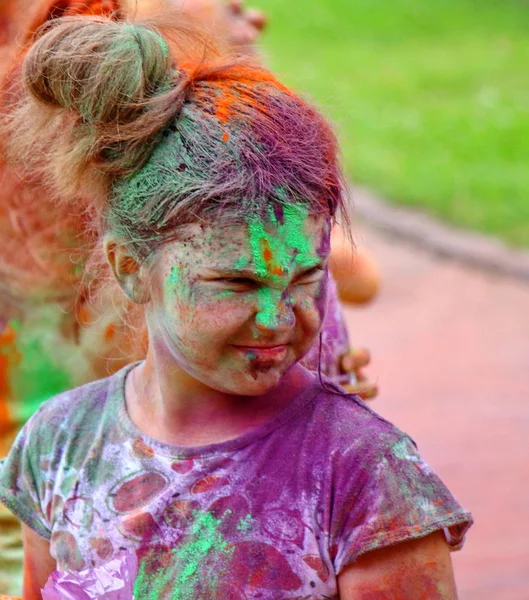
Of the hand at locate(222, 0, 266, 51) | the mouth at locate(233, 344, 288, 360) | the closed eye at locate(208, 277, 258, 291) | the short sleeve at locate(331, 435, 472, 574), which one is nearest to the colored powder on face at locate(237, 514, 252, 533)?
the short sleeve at locate(331, 435, 472, 574)

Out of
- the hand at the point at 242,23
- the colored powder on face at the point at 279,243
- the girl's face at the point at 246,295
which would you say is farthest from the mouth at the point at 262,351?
the hand at the point at 242,23

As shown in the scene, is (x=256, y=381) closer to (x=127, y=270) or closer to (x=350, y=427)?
(x=350, y=427)

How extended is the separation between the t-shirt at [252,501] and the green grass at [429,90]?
6.29 meters

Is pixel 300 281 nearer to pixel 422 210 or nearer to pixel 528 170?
pixel 422 210

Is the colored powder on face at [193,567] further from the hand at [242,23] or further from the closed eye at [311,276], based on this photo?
the hand at [242,23]

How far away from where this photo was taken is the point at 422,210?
9.33 meters

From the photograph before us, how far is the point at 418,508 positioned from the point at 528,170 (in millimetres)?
8559

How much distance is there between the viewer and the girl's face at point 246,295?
170 cm

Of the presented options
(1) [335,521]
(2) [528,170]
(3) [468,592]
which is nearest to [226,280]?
(1) [335,521]

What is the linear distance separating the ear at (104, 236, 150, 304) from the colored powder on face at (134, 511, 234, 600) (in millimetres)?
350

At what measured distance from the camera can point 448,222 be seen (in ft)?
29.8

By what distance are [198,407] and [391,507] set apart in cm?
38

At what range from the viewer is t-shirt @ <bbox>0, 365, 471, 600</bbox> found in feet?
5.57

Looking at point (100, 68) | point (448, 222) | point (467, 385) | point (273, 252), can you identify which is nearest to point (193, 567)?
point (273, 252)
